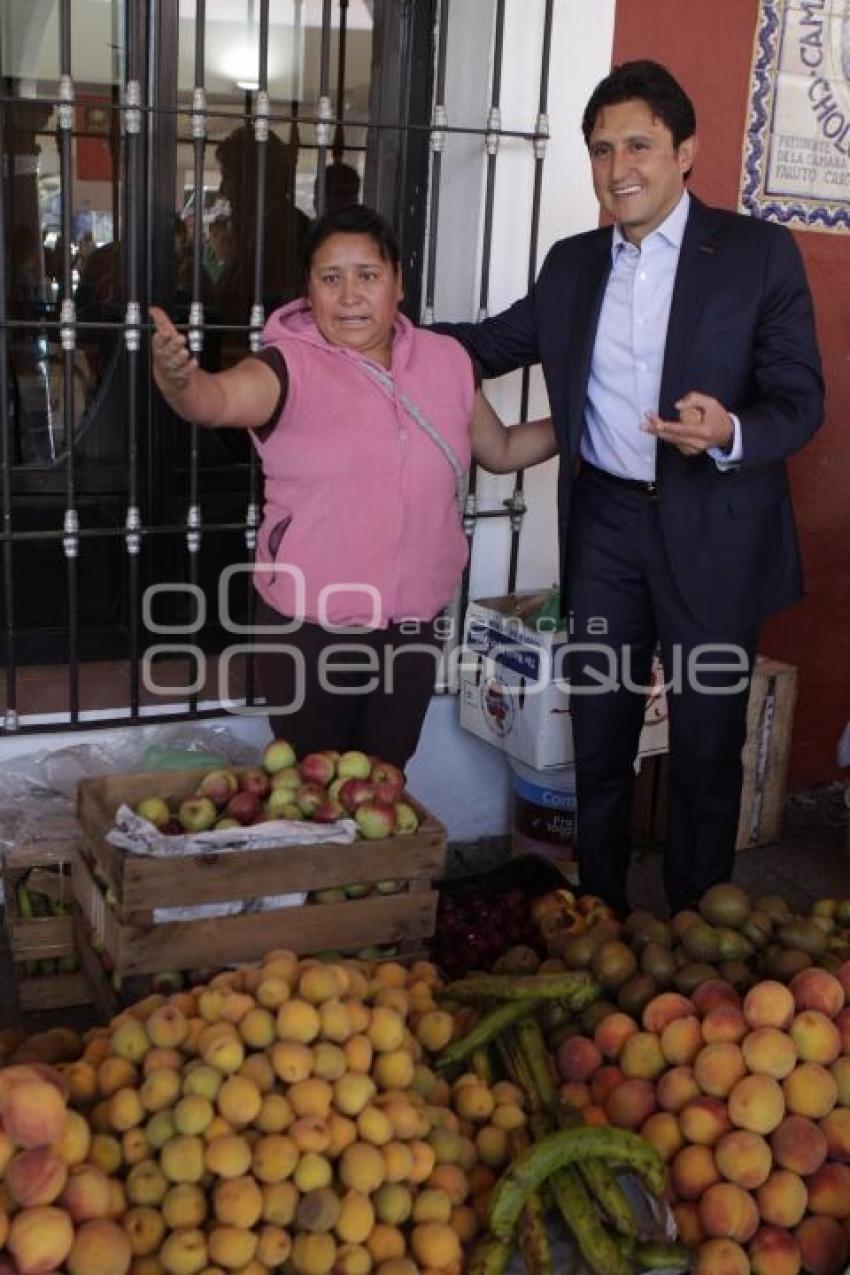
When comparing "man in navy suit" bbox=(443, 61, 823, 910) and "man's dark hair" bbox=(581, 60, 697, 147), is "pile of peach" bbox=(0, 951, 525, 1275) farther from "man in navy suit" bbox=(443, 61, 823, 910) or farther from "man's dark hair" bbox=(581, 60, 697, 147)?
"man's dark hair" bbox=(581, 60, 697, 147)

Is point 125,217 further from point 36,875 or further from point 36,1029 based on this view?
point 36,1029

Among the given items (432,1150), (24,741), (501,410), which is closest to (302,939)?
(432,1150)

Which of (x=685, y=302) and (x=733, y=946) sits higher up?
(x=685, y=302)

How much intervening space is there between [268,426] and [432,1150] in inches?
57.3

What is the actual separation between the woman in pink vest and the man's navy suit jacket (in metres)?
0.26

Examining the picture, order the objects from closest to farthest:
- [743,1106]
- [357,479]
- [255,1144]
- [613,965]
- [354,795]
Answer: [255,1144] < [743,1106] < [613,965] < [354,795] < [357,479]

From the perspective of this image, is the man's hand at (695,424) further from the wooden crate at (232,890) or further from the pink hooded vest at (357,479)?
the wooden crate at (232,890)

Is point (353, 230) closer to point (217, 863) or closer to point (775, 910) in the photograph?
point (217, 863)

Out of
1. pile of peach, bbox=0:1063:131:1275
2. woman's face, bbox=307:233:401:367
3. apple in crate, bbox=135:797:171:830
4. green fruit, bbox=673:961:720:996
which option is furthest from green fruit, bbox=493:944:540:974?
woman's face, bbox=307:233:401:367

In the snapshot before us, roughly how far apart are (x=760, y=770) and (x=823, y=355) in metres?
1.29

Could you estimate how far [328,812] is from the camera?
250 cm

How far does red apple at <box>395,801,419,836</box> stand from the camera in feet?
8.30

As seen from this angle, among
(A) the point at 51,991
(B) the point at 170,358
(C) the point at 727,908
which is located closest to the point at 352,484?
(B) the point at 170,358

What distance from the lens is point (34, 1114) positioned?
5.38 ft
